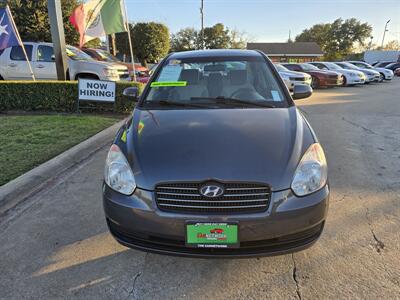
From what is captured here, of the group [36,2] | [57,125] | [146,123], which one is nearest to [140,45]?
[36,2]

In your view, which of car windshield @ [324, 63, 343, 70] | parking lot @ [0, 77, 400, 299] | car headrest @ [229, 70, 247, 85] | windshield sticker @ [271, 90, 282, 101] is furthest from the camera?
car windshield @ [324, 63, 343, 70]

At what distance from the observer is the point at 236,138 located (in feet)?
8.09

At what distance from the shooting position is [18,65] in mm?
10750

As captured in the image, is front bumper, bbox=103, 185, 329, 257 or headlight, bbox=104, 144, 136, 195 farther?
headlight, bbox=104, 144, 136, 195

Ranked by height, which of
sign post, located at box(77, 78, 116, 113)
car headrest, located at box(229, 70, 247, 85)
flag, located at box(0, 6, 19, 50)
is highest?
flag, located at box(0, 6, 19, 50)

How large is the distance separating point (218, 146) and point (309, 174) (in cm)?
66

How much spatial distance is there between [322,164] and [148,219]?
1292 mm

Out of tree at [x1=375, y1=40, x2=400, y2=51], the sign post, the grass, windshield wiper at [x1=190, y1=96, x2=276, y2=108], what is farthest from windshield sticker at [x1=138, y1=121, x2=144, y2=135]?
tree at [x1=375, y1=40, x2=400, y2=51]

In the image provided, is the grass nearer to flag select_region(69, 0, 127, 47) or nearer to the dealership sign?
the dealership sign

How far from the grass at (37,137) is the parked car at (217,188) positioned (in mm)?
2556

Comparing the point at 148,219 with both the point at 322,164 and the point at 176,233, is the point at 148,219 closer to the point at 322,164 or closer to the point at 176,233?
the point at 176,233

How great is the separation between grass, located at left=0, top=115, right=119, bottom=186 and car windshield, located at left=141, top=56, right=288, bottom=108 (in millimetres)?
2323

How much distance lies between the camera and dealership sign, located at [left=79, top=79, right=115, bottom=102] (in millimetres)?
7965

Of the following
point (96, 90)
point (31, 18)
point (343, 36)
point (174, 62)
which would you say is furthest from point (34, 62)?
point (343, 36)
